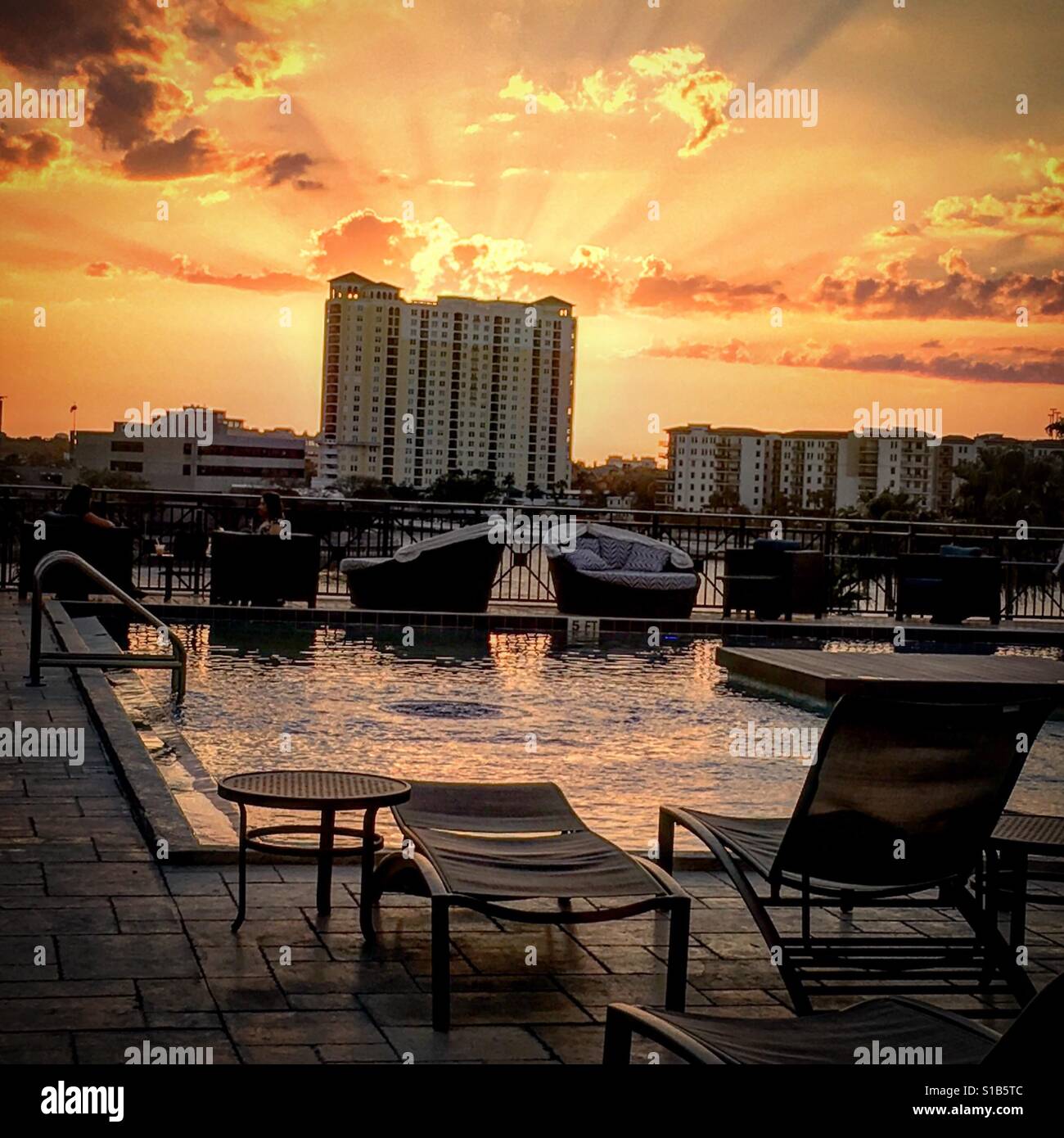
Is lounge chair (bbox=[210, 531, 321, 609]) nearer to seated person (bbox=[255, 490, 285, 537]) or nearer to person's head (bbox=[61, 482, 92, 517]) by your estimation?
seated person (bbox=[255, 490, 285, 537])

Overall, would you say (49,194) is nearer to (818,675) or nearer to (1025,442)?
(818,675)

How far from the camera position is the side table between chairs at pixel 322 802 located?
3.50m

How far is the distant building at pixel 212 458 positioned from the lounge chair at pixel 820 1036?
159 feet

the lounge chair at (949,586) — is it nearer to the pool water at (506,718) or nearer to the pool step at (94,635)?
the pool water at (506,718)

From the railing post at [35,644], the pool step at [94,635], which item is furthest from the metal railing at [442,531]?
the railing post at [35,644]

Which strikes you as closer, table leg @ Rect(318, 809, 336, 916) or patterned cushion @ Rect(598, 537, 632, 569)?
table leg @ Rect(318, 809, 336, 916)

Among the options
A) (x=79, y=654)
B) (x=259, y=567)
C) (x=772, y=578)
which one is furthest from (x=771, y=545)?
(x=79, y=654)

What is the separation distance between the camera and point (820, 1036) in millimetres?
2027

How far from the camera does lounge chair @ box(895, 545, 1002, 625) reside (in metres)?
13.8

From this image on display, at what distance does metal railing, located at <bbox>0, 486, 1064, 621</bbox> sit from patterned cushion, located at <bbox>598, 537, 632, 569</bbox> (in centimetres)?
79

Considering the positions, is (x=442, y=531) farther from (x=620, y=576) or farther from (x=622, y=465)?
(x=622, y=465)

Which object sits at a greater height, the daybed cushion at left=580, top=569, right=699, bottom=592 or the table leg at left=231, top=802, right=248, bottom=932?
the daybed cushion at left=580, top=569, right=699, bottom=592

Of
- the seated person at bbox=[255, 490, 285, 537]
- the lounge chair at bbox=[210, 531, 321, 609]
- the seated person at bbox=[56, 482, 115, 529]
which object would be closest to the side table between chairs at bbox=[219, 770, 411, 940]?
the seated person at bbox=[56, 482, 115, 529]

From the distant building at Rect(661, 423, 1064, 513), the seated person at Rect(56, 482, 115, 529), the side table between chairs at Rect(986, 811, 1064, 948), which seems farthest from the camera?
the distant building at Rect(661, 423, 1064, 513)
